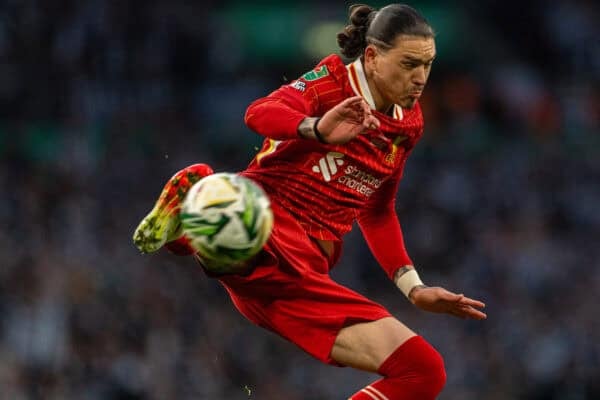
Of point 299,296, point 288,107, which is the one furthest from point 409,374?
point 288,107

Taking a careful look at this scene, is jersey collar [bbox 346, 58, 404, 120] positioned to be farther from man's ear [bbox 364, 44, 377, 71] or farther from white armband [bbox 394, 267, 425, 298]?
white armband [bbox 394, 267, 425, 298]

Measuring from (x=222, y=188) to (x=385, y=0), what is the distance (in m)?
7.72

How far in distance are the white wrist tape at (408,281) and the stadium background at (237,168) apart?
4.81m

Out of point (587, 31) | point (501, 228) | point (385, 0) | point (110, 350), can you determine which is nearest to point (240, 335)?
point (110, 350)

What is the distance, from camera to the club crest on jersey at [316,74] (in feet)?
15.6

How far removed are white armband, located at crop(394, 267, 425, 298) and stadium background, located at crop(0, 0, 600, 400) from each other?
4790 mm

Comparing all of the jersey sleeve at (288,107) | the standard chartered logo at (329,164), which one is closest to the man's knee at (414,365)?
the standard chartered logo at (329,164)

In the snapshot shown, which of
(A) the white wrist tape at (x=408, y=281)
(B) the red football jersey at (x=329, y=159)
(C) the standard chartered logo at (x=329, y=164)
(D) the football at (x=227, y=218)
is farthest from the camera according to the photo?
(A) the white wrist tape at (x=408, y=281)

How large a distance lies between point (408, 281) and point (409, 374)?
0.76 metres

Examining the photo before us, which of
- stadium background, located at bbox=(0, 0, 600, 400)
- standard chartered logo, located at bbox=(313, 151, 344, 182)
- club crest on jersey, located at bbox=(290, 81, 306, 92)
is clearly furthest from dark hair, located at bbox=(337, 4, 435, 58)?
stadium background, located at bbox=(0, 0, 600, 400)

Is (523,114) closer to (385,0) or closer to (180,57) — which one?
(385,0)

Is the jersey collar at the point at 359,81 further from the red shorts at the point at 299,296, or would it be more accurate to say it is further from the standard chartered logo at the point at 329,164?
the red shorts at the point at 299,296

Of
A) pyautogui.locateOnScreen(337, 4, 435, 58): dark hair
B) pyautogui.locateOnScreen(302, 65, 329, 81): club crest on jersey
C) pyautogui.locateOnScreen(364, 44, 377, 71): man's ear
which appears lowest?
pyautogui.locateOnScreen(302, 65, 329, 81): club crest on jersey

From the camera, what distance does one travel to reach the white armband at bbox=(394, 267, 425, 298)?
204 inches
